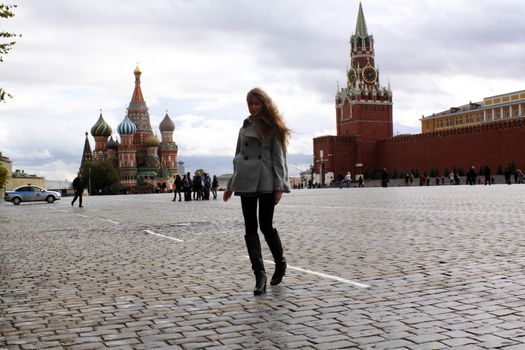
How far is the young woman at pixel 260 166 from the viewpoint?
16.6ft

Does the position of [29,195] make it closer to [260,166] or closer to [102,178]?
[260,166]

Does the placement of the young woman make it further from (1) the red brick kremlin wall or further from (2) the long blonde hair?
(1) the red brick kremlin wall

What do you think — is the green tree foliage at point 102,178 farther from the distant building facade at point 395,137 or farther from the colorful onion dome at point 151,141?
the distant building facade at point 395,137

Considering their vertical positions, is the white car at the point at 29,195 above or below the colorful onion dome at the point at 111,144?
below

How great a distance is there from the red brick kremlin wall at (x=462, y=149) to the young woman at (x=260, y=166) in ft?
207

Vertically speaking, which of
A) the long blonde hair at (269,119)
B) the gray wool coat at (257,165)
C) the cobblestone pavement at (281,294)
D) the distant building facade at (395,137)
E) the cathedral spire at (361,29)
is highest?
the cathedral spire at (361,29)

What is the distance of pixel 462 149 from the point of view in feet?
239

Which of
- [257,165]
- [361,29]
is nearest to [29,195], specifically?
[257,165]

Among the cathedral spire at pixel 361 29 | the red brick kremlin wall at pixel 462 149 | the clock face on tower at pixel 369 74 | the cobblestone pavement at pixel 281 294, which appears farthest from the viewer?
the cathedral spire at pixel 361 29

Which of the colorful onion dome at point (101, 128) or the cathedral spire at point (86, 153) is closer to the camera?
the colorful onion dome at point (101, 128)

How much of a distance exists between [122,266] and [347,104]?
317ft

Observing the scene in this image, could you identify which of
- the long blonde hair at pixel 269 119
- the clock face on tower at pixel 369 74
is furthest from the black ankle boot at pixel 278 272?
the clock face on tower at pixel 369 74

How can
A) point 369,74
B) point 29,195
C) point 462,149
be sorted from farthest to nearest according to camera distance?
point 369,74 < point 462,149 < point 29,195

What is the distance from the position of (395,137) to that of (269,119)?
3382 inches
